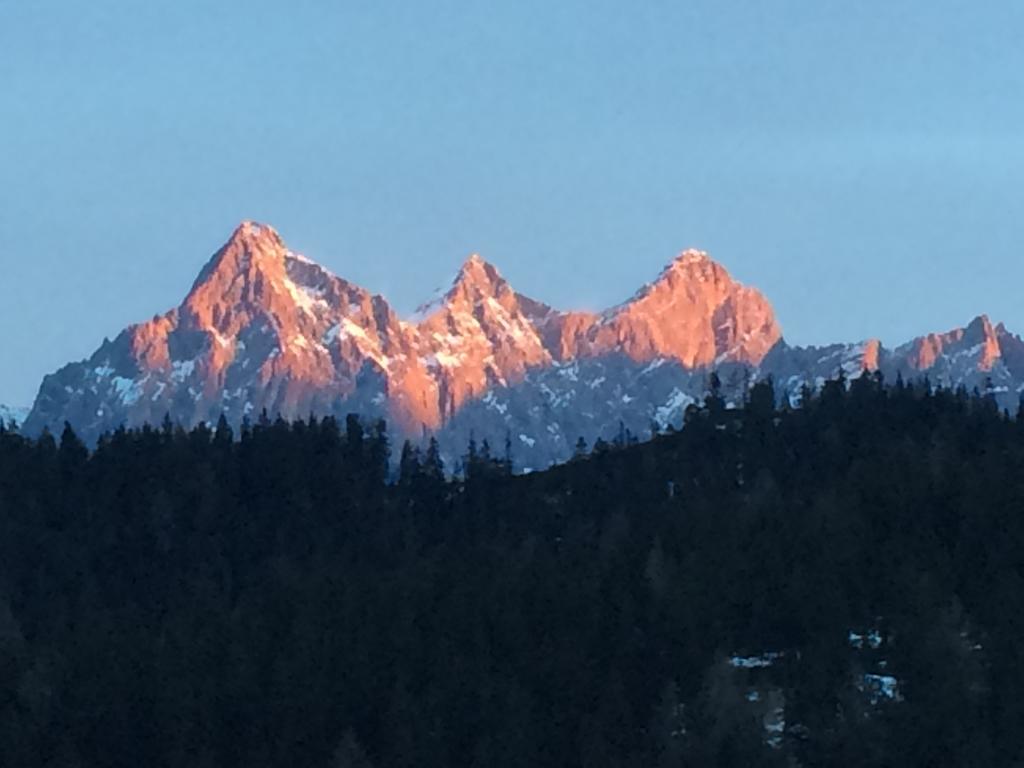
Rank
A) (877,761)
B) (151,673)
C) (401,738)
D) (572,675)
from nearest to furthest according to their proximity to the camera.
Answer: (877,761)
(401,738)
(572,675)
(151,673)

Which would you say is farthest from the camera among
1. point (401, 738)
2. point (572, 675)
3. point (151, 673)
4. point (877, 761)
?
point (151, 673)

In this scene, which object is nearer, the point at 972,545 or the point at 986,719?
the point at 986,719

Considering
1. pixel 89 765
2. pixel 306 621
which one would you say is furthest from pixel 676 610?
pixel 89 765

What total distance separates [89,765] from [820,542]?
206 ft

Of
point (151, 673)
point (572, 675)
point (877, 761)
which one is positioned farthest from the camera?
point (151, 673)

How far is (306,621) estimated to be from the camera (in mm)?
184500

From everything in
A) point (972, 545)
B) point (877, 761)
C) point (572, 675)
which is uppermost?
point (972, 545)

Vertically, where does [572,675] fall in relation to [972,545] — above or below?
below

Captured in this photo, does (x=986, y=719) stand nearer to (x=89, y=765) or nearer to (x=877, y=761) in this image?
(x=877, y=761)

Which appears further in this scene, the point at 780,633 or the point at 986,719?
the point at 780,633

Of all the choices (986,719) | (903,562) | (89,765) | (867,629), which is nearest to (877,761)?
(986,719)

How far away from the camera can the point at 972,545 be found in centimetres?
18225

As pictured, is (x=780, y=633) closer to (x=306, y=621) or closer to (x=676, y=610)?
(x=676, y=610)

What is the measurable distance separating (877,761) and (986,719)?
9630 mm
